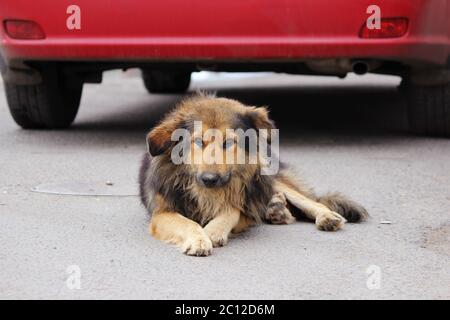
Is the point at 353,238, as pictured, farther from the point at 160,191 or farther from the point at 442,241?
the point at 160,191

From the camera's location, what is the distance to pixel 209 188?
5145 millimetres

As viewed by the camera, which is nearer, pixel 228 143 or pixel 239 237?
pixel 228 143

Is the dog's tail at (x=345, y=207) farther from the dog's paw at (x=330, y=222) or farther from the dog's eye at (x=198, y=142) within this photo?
the dog's eye at (x=198, y=142)

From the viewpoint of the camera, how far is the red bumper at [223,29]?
728cm

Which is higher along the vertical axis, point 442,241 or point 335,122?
point 442,241

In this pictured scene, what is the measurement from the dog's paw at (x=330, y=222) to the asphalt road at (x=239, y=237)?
0.05 m

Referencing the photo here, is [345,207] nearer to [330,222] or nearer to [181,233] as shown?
[330,222]

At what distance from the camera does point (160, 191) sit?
5.39 m

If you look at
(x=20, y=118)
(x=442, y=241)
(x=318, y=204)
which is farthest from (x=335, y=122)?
(x=442, y=241)

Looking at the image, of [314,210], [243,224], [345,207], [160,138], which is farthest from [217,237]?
[345,207]

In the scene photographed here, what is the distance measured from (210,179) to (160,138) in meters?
0.49

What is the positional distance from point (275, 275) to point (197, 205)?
1.02 m

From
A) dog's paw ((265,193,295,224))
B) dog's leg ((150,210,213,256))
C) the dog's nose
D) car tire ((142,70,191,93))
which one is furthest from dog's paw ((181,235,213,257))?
car tire ((142,70,191,93))

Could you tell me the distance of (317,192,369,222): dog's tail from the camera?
223 inches
